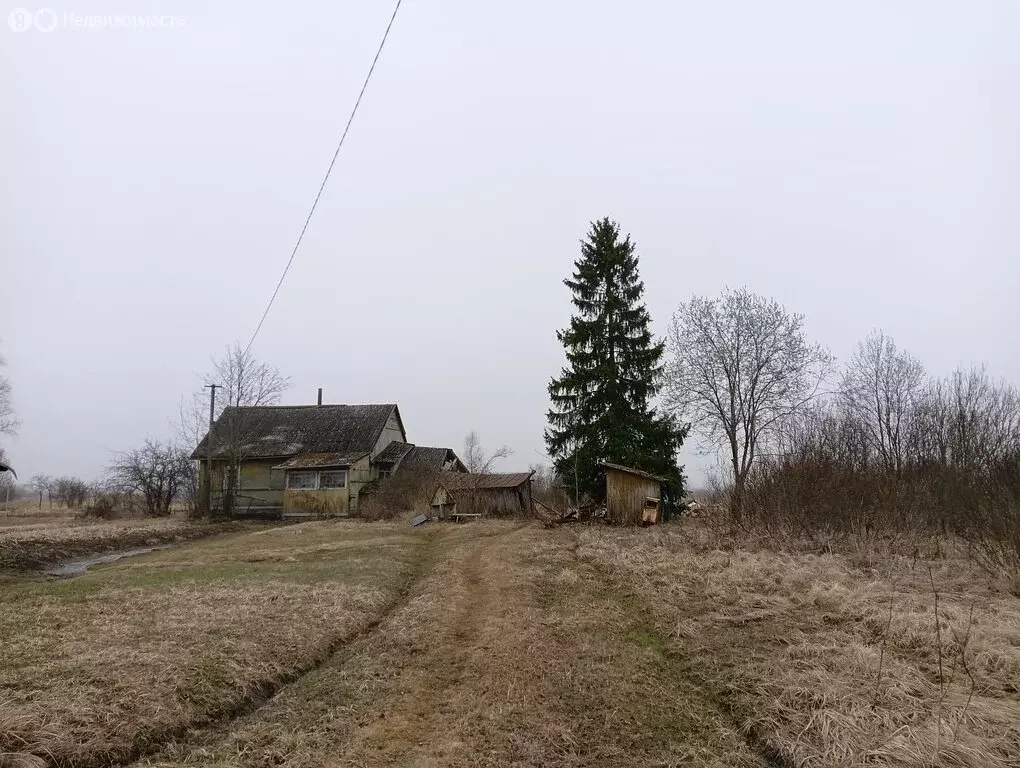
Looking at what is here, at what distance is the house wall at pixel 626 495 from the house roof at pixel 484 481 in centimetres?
607

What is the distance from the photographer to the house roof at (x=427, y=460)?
33875mm

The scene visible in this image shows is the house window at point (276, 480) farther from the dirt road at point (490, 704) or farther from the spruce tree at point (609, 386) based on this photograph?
the dirt road at point (490, 704)

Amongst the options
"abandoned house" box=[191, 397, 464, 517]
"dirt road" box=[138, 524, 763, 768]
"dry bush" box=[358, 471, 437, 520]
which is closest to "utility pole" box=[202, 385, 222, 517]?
"abandoned house" box=[191, 397, 464, 517]

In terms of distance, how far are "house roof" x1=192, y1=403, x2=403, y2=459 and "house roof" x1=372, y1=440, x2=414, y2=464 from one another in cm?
111

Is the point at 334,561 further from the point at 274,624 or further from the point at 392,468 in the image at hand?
the point at 392,468

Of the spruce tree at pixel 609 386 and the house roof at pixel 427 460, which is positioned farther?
the house roof at pixel 427 460

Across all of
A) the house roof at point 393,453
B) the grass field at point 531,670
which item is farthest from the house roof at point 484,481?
the grass field at point 531,670

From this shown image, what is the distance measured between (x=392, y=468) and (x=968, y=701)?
114 ft

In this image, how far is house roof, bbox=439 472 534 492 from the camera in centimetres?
2723

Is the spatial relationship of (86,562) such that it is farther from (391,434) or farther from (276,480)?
(391,434)

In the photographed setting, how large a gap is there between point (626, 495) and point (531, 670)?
17.0 meters

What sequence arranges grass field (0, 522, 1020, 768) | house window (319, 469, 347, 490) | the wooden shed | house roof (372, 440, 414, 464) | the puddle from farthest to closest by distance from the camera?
1. house roof (372, 440, 414, 464)
2. house window (319, 469, 347, 490)
3. the wooden shed
4. the puddle
5. grass field (0, 522, 1020, 768)

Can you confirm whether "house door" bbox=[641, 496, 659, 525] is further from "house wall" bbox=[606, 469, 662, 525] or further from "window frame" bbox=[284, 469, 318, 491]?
"window frame" bbox=[284, 469, 318, 491]

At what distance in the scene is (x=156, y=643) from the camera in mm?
6508
